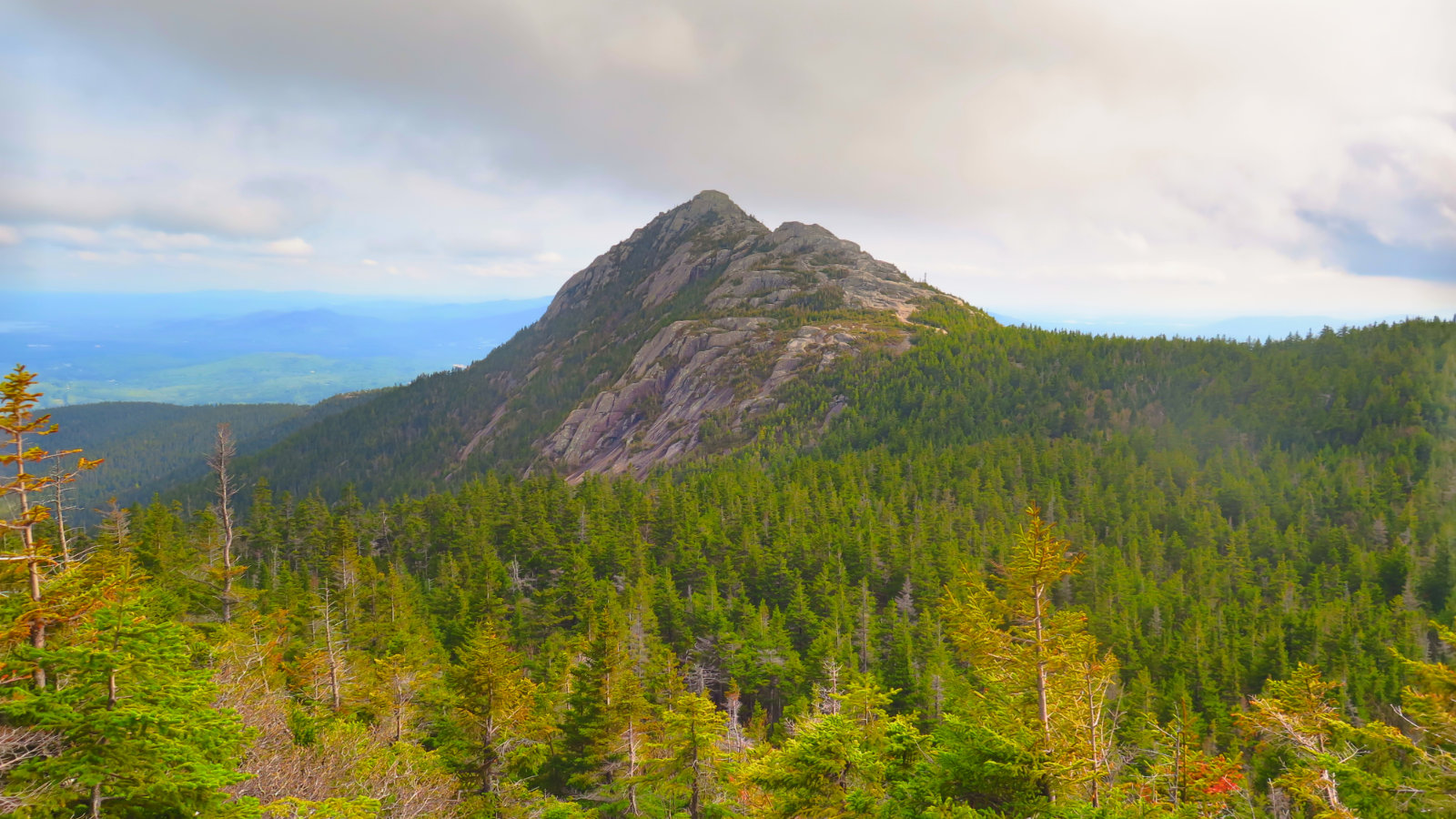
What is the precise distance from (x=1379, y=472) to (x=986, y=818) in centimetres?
13993

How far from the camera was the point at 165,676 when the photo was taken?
43.8 feet

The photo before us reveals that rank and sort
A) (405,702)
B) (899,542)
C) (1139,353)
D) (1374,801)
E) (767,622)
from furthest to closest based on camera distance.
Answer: (1139,353) → (899,542) → (767,622) → (405,702) → (1374,801)

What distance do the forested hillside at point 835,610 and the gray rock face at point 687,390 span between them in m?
1.47

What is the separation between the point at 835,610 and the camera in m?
61.3

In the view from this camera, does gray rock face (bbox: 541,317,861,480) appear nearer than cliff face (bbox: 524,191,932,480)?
No

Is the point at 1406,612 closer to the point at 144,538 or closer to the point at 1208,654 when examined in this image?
the point at 1208,654

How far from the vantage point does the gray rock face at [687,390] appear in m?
155

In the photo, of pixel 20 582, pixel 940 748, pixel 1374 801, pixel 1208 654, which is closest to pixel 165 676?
pixel 20 582

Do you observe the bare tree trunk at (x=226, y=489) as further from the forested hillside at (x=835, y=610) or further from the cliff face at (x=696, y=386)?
the cliff face at (x=696, y=386)

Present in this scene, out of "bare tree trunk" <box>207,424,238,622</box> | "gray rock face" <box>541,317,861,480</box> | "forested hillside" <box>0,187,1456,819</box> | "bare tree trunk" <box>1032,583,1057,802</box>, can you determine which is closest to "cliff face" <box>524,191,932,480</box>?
"gray rock face" <box>541,317,861,480</box>

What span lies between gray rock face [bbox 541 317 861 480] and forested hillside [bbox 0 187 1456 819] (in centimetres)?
147

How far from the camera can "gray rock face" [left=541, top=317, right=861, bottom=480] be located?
508ft

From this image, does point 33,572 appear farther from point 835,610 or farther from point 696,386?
point 696,386

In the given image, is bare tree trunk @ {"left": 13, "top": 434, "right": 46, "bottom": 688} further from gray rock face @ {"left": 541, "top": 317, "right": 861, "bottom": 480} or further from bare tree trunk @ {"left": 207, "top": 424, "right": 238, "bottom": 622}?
gray rock face @ {"left": 541, "top": 317, "right": 861, "bottom": 480}
